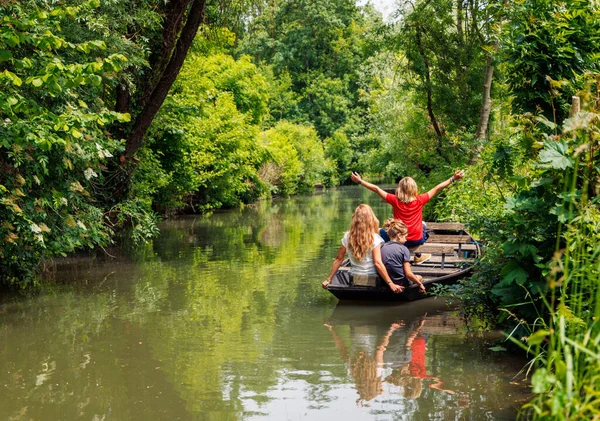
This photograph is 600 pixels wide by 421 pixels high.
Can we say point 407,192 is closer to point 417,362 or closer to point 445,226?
point 445,226

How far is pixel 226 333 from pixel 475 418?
391cm

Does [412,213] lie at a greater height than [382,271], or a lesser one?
greater

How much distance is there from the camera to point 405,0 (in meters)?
23.1

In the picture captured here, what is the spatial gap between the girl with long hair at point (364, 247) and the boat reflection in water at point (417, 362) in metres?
0.55

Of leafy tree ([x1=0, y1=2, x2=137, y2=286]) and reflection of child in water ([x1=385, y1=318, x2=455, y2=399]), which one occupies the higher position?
leafy tree ([x1=0, y1=2, x2=137, y2=286])

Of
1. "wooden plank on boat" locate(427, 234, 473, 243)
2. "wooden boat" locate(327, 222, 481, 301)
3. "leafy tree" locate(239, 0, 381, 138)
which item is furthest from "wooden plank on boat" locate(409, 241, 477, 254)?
"leafy tree" locate(239, 0, 381, 138)

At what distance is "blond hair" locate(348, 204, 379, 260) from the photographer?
370 inches

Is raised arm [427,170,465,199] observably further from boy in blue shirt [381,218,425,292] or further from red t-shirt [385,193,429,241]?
boy in blue shirt [381,218,425,292]

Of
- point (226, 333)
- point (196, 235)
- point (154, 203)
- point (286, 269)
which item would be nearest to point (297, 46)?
point (154, 203)

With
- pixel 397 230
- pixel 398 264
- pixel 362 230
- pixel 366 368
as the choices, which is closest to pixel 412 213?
pixel 397 230

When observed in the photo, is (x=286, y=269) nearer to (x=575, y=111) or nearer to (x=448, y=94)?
(x=575, y=111)

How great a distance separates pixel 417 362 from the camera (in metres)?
7.08

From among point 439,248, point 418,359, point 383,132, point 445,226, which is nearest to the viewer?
point 418,359

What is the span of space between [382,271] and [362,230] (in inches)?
24.5
